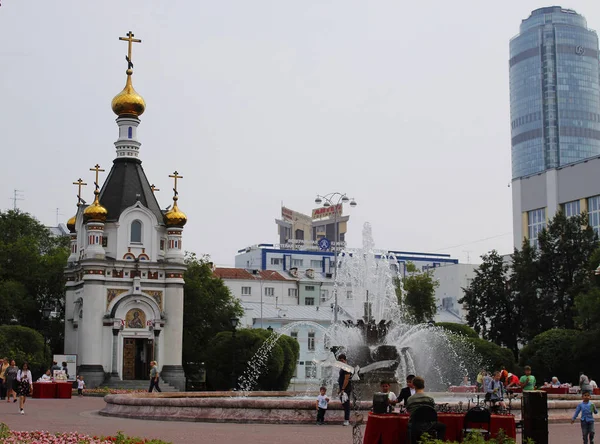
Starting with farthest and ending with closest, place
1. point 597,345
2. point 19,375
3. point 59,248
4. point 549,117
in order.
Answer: point 549,117, point 59,248, point 597,345, point 19,375

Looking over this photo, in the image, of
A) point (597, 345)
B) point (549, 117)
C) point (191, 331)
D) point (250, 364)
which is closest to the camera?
point (597, 345)

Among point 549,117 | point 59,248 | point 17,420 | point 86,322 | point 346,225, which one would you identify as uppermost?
point 549,117

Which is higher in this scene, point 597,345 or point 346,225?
point 346,225

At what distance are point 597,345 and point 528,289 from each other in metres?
12.9

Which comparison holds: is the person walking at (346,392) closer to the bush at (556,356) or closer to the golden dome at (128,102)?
the bush at (556,356)

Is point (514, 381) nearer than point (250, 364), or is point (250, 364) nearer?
point (514, 381)

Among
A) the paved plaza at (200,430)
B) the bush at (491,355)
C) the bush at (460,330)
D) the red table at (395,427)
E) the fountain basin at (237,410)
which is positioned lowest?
the paved plaza at (200,430)

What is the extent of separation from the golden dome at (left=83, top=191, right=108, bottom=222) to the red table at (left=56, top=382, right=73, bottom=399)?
1188 centimetres

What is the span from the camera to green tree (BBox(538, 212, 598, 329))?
58781 millimetres

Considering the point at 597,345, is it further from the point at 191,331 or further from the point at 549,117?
the point at 549,117

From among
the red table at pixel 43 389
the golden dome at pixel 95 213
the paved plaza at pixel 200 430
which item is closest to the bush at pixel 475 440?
the paved plaza at pixel 200 430

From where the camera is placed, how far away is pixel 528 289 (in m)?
59.6

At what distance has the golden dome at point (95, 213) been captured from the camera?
1962 inches

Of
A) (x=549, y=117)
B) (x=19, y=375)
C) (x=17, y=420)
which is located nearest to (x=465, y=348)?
(x=19, y=375)
